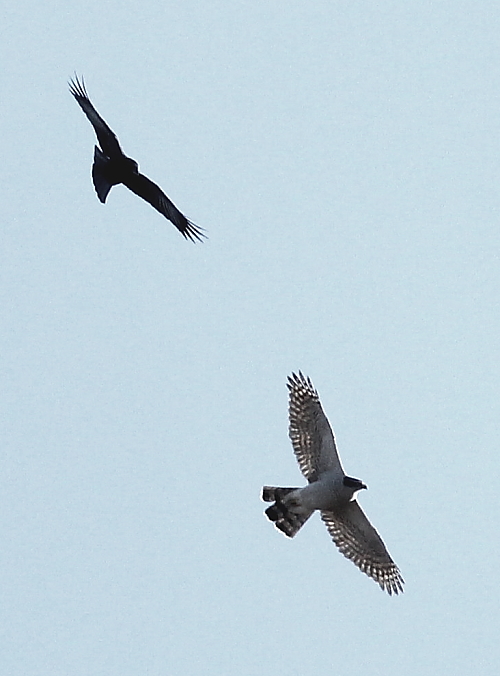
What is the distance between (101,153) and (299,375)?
11.3 feet

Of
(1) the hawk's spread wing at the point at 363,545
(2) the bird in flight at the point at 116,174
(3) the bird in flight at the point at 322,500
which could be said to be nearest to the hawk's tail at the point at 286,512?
(3) the bird in flight at the point at 322,500

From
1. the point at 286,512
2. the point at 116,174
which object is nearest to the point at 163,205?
the point at 116,174

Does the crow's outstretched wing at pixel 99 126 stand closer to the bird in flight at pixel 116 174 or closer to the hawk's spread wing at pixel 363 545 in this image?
the bird in flight at pixel 116 174

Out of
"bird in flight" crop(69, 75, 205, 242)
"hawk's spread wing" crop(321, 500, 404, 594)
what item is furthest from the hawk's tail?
"bird in flight" crop(69, 75, 205, 242)

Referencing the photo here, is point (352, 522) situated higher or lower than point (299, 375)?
lower

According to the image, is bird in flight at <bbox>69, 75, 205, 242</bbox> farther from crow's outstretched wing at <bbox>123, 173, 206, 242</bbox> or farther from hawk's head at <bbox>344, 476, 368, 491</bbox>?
hawk's head at <bbox>344, 476, 368, 491</bbox>

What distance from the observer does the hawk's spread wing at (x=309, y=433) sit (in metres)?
20.7

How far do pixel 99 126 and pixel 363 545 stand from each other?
5551 mm

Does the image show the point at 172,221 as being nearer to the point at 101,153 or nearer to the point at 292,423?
the point at 101,153

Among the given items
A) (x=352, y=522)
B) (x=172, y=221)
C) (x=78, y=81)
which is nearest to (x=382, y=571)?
(x=352, y=522)

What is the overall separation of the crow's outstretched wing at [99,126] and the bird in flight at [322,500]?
11.4 feet

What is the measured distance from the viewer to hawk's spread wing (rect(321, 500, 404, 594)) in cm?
2066

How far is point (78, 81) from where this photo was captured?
19875 mm

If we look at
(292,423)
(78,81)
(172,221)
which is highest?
(78,81)
